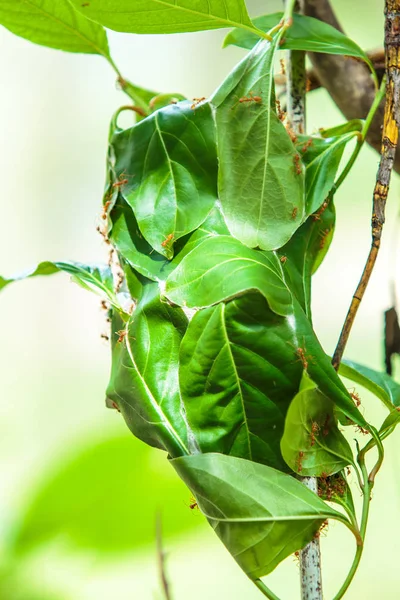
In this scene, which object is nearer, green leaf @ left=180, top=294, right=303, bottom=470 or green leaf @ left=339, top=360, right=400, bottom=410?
green leaf @ left=180, top=294, right=303, bottom=470

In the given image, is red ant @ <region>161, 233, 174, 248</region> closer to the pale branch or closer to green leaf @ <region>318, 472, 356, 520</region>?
green leaf @ <region>318, 472, 356, 520</region>

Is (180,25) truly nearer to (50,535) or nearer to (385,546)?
(50,535)

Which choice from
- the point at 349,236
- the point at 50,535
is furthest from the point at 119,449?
the point at 349,236

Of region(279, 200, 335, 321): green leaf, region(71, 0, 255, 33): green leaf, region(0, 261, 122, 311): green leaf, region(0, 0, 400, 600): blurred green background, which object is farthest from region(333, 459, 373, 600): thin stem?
region(0, 0, 400, 600): blurred green background

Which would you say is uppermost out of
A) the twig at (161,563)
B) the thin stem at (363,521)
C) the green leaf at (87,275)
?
the green leaf at (87,275)

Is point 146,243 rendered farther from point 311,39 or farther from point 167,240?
point 311,39

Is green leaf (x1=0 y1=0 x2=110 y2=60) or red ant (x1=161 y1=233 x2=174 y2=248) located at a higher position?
green leaf (x1=0 y1=0 x2=110 y2=60)

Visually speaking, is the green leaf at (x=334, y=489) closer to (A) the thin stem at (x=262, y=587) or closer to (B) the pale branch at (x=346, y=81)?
(A) the thin stem at (x=262, y=587)

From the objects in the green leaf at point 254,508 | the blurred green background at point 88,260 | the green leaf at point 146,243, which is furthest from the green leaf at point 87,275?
the blurred green background at point 88,260
